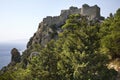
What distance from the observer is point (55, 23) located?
100250 millimetres

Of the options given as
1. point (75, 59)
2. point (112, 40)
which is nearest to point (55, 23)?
point (112, 40)

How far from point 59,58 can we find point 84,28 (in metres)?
5.45

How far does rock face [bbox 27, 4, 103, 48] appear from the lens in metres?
93.2

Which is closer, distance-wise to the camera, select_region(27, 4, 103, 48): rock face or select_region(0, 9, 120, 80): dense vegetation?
select_region(0, 9, 120, 80): dense vegetation

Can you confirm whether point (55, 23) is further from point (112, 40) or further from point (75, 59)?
point (75, 59)

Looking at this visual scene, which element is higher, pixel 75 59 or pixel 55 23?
pixel 55 23

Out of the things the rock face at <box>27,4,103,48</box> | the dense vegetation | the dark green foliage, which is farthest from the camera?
the rock face at <box>27,4,103,48</box>

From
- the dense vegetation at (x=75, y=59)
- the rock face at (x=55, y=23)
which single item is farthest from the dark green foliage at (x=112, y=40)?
the rock face at (x=55, y=23)

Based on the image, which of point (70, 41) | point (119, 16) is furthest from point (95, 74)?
point (119, 16)

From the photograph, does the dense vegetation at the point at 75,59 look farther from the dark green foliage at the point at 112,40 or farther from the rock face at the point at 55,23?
the rock face at the point at 55,23

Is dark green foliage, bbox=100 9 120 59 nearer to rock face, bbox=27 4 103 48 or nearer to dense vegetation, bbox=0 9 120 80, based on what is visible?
dense vegetation, bbox=0 9 120 80

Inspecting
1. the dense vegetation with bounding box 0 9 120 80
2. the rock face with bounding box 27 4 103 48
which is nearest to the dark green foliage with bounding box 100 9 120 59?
the dense vegetation with bounding box 0 9 120 80

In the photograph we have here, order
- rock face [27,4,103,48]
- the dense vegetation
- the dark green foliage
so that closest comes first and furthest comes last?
the dense vegetation → the dark green foliage → rock face [27,4,103,48]

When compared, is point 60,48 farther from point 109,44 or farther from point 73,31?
point 109,44
